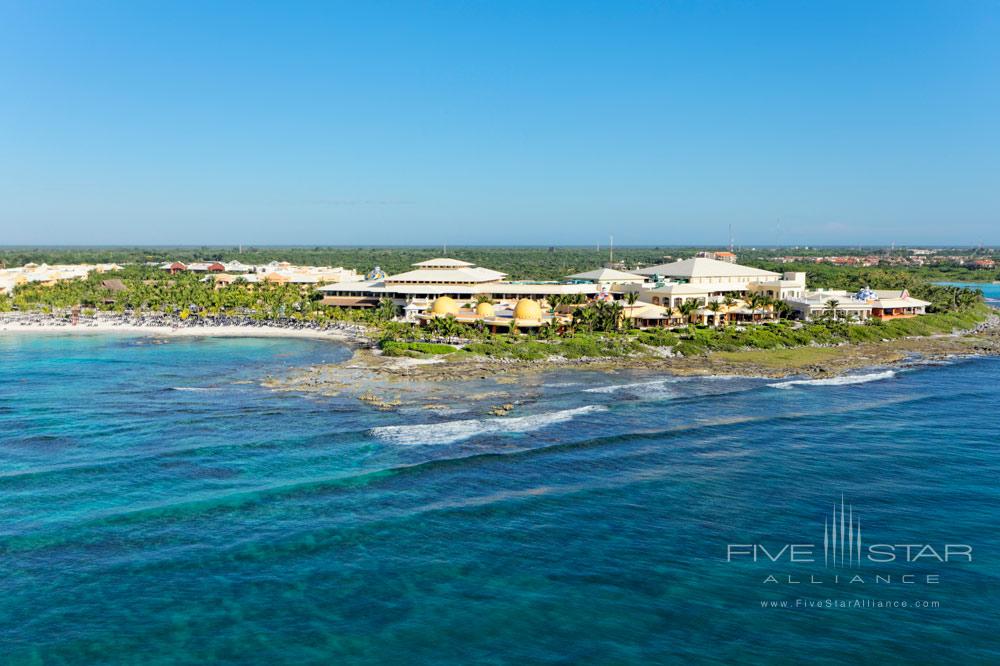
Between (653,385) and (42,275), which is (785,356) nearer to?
(653,385)

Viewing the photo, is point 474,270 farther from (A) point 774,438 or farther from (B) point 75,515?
(B) point 75,515

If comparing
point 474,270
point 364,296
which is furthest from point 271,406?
Result: point 474,270


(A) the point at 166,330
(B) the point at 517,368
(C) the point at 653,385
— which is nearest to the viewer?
(C) the point at 653,385

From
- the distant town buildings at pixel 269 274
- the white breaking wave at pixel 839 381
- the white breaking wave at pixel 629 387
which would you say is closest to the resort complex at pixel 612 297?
the distant town buildings at pixel 269 274

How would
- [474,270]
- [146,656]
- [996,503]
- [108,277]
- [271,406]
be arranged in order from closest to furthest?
1. [146,656]
2. [996,503]
3. [271,406]
4. [474,270]
5. [108,277]

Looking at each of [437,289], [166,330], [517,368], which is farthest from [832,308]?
[166,330]

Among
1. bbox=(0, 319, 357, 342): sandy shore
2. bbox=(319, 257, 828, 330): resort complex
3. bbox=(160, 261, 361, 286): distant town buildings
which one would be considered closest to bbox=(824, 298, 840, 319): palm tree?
bbox=(319, 257, 828, 330): resort complex

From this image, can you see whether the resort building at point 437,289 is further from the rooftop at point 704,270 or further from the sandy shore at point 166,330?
the sandy shore at point 166,330

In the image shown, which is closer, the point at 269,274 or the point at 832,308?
the point at 832,308

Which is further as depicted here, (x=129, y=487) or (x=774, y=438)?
(x=774, y=438)
